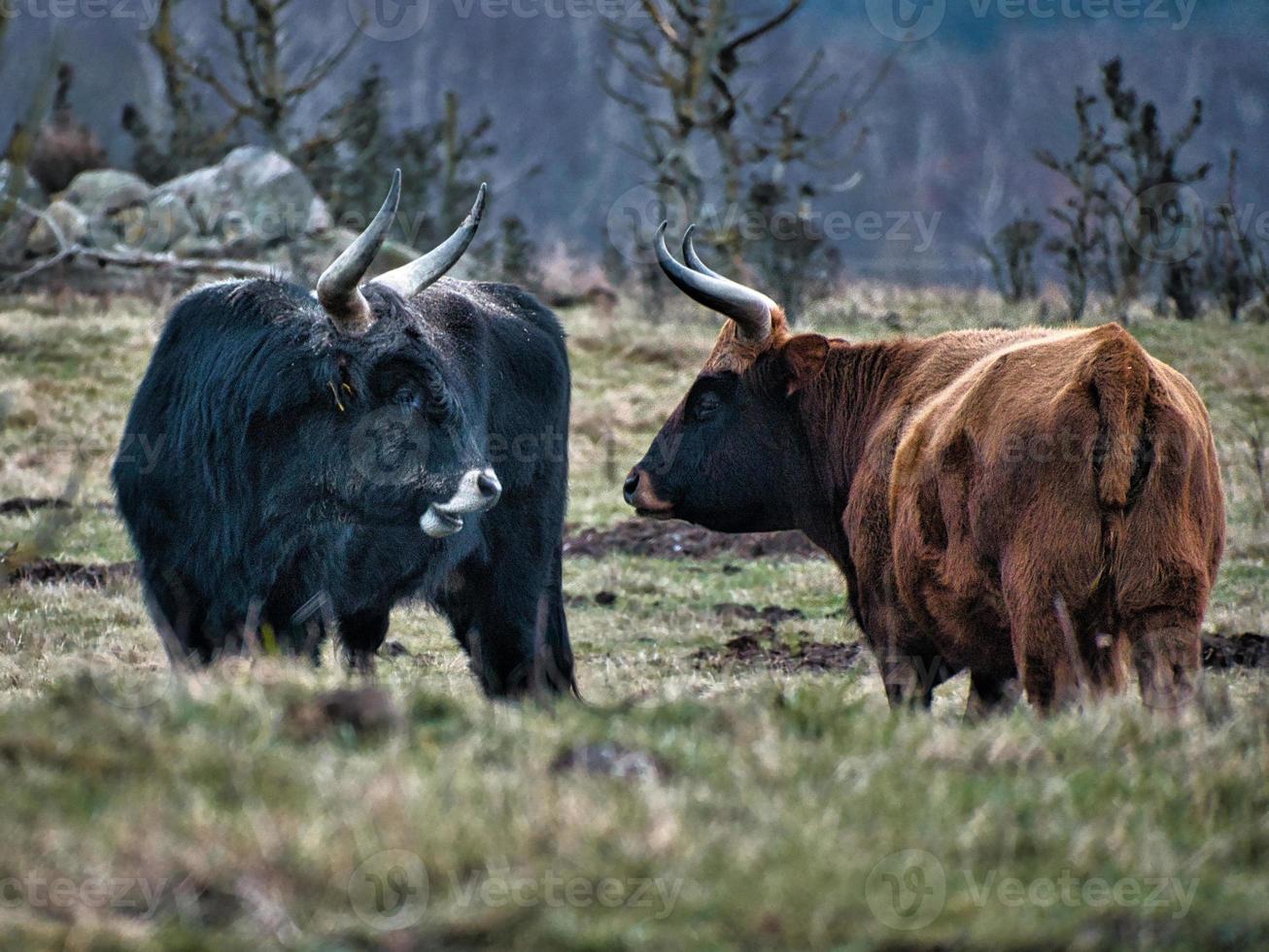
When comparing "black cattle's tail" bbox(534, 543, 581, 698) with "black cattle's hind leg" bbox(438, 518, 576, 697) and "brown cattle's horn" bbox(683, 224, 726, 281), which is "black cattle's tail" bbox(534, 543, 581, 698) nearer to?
"black cattle's hind leg" bbox(438, 518, 576, 697)

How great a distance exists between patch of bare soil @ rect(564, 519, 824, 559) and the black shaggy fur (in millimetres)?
5394

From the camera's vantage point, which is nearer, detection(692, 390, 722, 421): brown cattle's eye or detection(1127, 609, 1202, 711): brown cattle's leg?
detection(1127, 609, 1202, 711): brown cattle's leg

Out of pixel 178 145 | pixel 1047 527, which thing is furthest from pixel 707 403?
pixel 178 145

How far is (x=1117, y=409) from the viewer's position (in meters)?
4.82

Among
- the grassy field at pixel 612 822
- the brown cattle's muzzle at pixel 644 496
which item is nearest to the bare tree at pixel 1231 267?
the brown cattle's muzzle at pixel 644 496

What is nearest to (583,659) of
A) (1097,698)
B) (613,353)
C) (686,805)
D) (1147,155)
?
(1097,698)

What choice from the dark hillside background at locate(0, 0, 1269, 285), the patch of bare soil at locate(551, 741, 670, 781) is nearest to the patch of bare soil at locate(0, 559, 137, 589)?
the patch of bare soil at locate(551, 741, 670, 781)

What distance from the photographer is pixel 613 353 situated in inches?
784

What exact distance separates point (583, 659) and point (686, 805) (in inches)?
215

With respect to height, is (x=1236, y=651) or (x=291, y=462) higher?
(x=291, y=462)

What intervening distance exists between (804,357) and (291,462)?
7.65 ft

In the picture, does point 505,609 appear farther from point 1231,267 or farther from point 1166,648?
point 1231,267

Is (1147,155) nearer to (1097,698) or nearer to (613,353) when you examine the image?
(613,353)

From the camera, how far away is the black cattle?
6.18 metres
